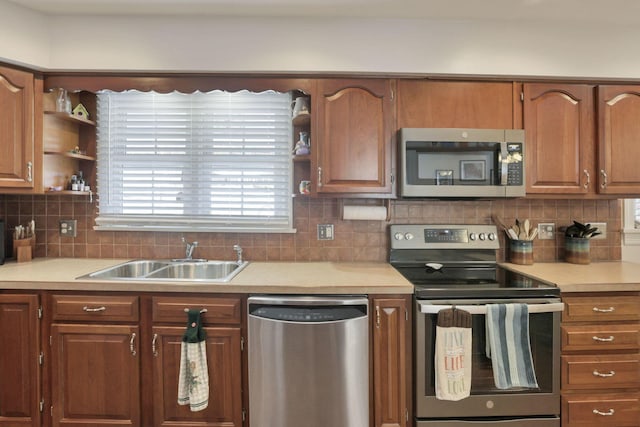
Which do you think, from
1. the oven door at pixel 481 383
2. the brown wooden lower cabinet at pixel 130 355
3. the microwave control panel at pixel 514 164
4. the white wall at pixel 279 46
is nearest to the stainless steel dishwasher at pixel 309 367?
the brown wooden lower cabinet at pixel 130 355

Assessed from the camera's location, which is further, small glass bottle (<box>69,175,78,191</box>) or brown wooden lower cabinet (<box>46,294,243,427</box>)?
small glass bottle (<box>69,175,78,191</box>)

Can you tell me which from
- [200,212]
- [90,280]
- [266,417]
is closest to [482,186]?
[266,417]

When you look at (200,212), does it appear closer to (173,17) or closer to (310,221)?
(310,221)

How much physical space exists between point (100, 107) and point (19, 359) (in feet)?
5.35

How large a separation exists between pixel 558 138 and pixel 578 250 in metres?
0.77

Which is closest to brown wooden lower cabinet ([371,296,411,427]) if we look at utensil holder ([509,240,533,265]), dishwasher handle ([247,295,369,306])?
dishwasher handle ([247,295,369,306])

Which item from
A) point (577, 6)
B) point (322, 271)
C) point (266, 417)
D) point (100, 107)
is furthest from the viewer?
point (100, 107)

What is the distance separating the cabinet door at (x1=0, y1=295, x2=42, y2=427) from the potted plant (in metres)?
3.24

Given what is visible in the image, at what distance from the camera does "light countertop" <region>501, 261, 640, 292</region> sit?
168 cm

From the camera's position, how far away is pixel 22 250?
2141 mm

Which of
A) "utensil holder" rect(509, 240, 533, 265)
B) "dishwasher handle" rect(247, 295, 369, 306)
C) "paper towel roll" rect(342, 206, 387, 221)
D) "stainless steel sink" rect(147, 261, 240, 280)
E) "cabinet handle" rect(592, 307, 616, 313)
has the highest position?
"paper towel roll" rect(342, 206, 387, 221)

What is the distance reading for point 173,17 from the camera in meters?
1.94

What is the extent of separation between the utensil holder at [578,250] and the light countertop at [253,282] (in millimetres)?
1277

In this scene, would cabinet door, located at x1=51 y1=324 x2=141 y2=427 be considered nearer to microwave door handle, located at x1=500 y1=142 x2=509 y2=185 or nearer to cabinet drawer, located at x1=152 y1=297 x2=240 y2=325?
cabinet drawer, located at x1=152 y1=297 x2=240 y2=325
